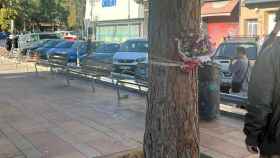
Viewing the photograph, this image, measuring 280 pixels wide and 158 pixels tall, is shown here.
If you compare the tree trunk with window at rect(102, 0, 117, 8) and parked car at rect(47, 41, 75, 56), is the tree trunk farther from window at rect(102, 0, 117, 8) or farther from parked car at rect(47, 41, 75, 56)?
window at rect(102, 0, 117, 8)

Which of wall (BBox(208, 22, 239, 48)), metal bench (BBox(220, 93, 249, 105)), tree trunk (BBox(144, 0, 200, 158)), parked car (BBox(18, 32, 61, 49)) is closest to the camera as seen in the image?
tree trunk (BBox(144, 0, 200, 158))

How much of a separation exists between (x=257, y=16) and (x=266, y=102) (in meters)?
22.1

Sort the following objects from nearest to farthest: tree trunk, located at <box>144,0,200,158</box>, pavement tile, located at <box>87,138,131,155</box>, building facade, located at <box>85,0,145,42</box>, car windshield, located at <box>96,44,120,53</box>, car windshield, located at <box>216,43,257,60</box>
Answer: tree trunk, located at <box>144,0,200,158</box>, pavement tile, located at <box>87,138,131,155</box>, car windshield, located at <box>216,43,257,60</box>, car windshield, located at <box>96,44,120,53</box>, building facade, located at <box>85,0,145,42</box>

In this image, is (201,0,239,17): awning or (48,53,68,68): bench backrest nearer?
(48,53,68,68): bench backrest

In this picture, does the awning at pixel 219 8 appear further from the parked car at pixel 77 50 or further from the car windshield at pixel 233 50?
the car windshield at pixel 233 50

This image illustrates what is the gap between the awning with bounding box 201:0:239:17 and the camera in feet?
82.1

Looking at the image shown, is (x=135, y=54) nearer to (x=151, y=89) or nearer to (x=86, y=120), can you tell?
(x=86, y=120)

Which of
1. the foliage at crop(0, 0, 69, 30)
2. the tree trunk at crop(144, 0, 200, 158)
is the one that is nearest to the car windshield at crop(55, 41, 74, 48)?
the foliage at crop(0, 0, 69, 30)

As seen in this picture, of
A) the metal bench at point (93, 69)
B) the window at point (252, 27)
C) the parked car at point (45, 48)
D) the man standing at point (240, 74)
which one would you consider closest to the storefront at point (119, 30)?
the window at point (252, 27)

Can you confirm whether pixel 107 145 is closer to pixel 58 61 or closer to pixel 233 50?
pixel 233 50

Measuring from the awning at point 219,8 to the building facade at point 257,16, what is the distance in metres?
0.91

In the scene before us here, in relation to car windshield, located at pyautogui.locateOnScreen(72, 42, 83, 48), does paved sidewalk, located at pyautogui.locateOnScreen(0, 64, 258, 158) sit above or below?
below

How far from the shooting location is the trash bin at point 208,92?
6.52m

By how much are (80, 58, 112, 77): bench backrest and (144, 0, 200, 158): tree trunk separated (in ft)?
21.2
